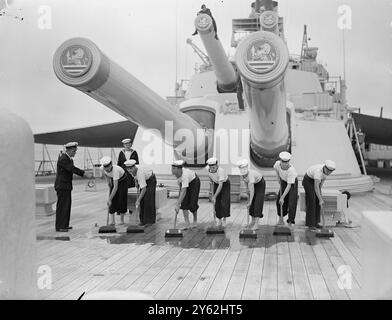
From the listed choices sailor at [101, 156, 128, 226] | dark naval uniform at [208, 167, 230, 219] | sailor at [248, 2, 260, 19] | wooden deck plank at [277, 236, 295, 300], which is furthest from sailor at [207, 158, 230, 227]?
sailor at [248, 2, 260, 19]

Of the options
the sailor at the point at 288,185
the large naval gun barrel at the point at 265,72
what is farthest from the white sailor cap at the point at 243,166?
the large naval gun barrel at the point at 265,72

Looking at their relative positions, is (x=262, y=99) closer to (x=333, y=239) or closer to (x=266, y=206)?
(x=333, y=239)

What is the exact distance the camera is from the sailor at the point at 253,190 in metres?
4.66

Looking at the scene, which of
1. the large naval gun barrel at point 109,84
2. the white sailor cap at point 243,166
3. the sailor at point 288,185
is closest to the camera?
the large naval gun barrel at point 109,84

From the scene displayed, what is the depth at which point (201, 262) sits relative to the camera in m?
3.56

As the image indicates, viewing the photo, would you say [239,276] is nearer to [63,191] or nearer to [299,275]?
[299,275]

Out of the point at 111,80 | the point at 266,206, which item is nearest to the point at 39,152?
the point at 266,206

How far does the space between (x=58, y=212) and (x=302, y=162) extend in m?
4.47

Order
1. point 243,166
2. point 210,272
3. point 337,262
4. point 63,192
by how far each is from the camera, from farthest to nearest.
A: point 63,192 < point 243,166 < point 337,262 < point 210,272

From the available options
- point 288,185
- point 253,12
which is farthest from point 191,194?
point 253,12

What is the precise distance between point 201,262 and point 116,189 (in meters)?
1.87

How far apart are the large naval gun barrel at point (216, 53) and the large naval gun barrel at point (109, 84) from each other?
0.96 metres

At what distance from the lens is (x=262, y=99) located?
439cm

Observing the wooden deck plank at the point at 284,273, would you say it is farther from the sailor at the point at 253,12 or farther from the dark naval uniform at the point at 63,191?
the sailor at the point at 253,12
